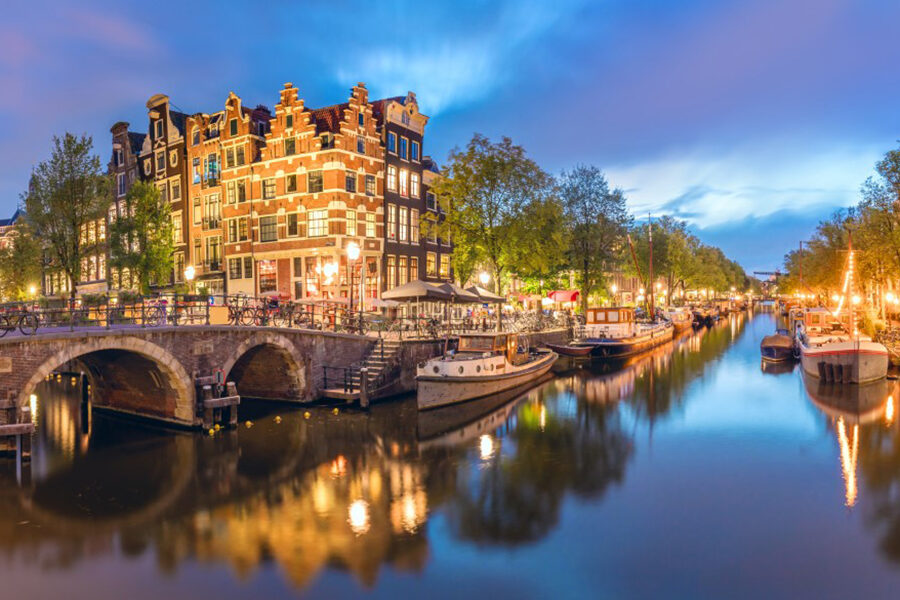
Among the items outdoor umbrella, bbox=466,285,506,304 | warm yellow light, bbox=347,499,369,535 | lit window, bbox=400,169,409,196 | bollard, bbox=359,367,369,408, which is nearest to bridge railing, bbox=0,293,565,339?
outdoor umbrella, bbox=466,285,506,304

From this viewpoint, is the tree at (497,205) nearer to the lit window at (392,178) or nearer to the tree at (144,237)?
the lit window at (392,178)

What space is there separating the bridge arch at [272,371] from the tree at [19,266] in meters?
34.5

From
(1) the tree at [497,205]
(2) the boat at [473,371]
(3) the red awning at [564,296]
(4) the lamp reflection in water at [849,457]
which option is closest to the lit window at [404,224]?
(1) the tree at [497,205]

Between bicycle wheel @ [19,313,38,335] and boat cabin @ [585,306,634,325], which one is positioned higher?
bicycle wheel @ [19,313,38,335]

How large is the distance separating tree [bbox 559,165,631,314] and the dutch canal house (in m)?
12.3

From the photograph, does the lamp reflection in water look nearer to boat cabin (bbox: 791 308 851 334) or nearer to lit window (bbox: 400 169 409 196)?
boat cabin (bbox: 791 308 851 334)

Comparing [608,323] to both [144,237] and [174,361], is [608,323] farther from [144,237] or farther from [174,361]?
[144,237]

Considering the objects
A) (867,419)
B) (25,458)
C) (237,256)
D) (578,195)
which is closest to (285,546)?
(25,458)

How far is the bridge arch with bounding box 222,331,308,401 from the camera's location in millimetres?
25953

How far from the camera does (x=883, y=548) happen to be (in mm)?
12469

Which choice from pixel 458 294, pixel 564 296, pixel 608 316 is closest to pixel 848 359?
pixel 608 316

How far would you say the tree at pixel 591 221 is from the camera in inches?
2076

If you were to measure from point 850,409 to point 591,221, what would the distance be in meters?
30.2

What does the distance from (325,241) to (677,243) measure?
58.0m
